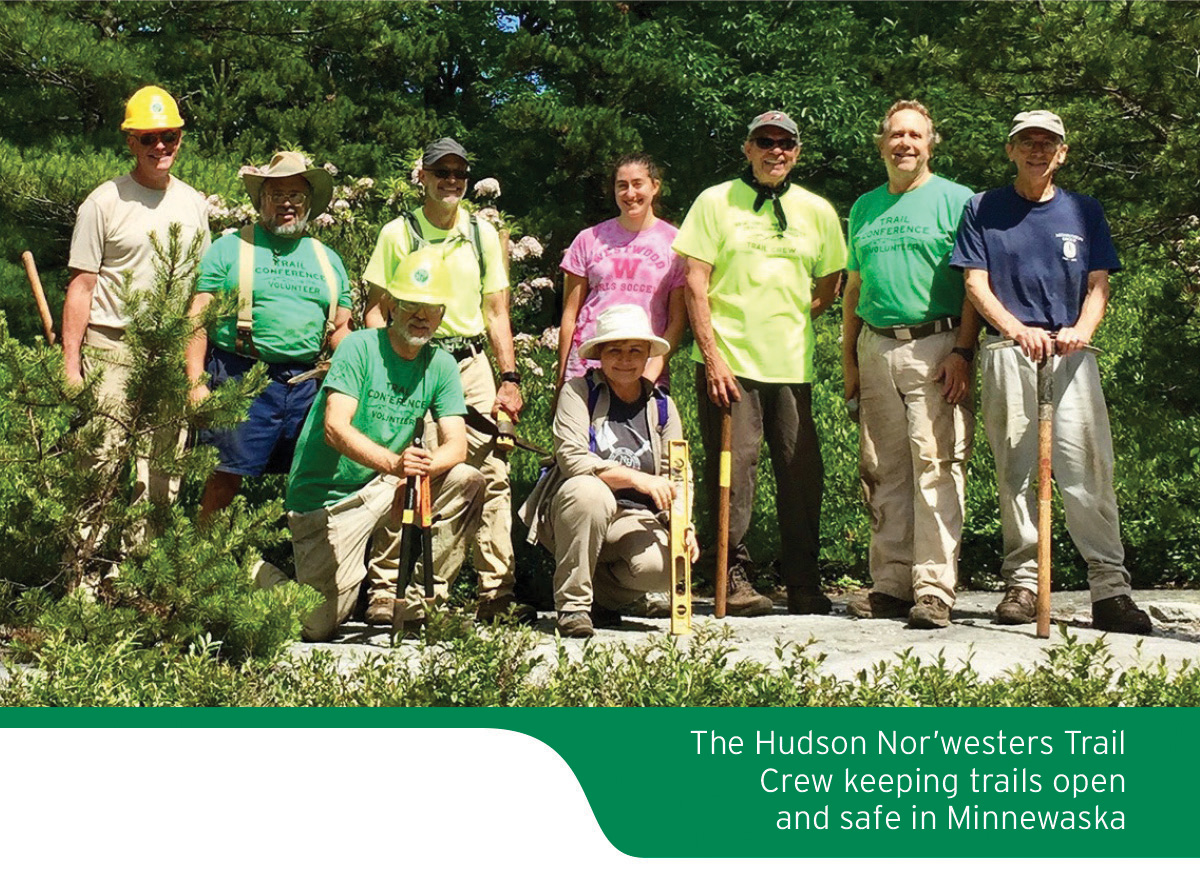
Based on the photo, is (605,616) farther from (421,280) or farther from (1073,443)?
(1073,443)

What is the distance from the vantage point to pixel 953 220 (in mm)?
7148

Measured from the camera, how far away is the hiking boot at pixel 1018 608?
23.2 feet

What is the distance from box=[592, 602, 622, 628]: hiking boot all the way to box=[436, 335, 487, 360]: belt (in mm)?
1261

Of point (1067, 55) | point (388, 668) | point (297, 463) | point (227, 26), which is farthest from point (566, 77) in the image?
point (388, 668)

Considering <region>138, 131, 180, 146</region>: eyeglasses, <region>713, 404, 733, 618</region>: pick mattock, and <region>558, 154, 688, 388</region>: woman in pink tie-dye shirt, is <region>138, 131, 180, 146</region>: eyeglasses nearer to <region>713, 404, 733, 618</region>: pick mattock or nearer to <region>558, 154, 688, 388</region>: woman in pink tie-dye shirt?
<region>558, 154, 688, 388</region>: woman in pink tie-dye shirt

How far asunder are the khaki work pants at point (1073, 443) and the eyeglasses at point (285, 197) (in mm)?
3022

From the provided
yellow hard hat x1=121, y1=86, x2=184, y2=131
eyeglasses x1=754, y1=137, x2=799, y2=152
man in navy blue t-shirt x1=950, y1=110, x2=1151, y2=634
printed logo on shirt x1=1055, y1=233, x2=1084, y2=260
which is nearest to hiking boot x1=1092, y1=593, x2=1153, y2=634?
man in navy blue t-shirt x1=950, y1=110, x2=1151, y2=634

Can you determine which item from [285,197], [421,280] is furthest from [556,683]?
[285,197]

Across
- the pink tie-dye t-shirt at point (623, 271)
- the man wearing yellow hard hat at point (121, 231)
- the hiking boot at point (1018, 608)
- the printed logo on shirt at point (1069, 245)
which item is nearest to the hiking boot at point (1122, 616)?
the hiking boot at point (1018, 608)

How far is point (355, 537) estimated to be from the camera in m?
6.96

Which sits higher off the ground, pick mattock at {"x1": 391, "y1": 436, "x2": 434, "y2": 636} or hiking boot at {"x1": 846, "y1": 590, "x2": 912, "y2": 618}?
pick mattock at {"x1": 391, "y1": 436, "x2": 434, "y2": 636}

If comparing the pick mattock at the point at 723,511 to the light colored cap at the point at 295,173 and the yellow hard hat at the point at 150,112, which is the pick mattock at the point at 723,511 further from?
the yellow hard hat at the point at 150,112

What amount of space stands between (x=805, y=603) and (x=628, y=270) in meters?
1.76

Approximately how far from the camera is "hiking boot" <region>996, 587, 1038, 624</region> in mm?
7086
